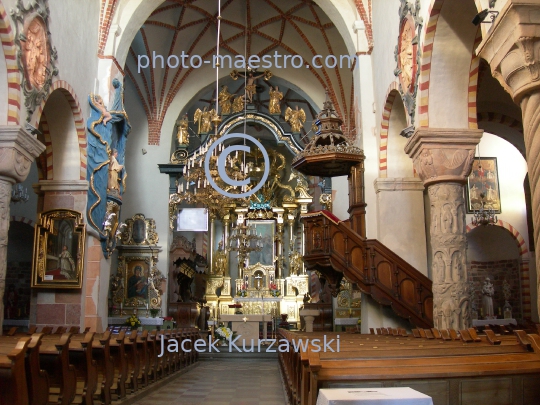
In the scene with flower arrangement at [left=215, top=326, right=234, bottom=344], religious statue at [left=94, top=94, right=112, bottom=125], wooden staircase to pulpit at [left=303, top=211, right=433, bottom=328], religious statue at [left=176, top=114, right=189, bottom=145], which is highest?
religious statue at [left=176, top=114, right=189, bottom=145]

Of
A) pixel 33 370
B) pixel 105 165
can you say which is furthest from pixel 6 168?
pixel 33 370

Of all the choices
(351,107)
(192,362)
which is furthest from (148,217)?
(351,107)

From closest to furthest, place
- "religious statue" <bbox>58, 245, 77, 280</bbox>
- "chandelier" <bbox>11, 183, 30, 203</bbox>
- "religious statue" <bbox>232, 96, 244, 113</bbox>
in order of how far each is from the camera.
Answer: "religious statue" <bbox>58, 245, 77, 280</bbox>, "chandelier" <bbox>11, 183, 30, 203</bbox>, "religious statue" <bbox>232, 96, 244, 113</bbox>

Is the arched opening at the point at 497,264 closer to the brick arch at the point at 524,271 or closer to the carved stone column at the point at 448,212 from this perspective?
the brick arch at the point at 524,271

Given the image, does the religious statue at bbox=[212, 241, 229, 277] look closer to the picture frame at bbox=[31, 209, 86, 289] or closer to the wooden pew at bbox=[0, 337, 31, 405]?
the picture frame at bbox=[31, 209, 86, 289]

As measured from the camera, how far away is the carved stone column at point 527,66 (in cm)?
444

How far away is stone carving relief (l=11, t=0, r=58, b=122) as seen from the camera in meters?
8.11

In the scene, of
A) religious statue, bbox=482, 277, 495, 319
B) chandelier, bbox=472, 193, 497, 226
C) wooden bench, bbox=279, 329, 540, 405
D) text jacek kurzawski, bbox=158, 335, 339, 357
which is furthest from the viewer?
religious statue, bbox=482, 277, 495, 319

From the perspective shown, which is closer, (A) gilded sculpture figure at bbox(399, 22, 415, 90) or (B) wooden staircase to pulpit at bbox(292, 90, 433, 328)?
(A) gilded sculpture figure at bbox(399, 22, 415, 90)

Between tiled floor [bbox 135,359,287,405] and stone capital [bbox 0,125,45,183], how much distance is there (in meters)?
3.61

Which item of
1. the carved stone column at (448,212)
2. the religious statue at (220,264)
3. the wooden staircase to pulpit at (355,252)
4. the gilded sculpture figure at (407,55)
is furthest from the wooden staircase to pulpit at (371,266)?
the religious statue at (220,264)

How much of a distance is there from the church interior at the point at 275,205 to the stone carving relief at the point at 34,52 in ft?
0.14

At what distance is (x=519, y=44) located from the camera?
182 inches

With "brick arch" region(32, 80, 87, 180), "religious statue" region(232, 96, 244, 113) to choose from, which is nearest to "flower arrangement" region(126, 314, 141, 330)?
"brick arch" region(32, 80, 87, 180)
